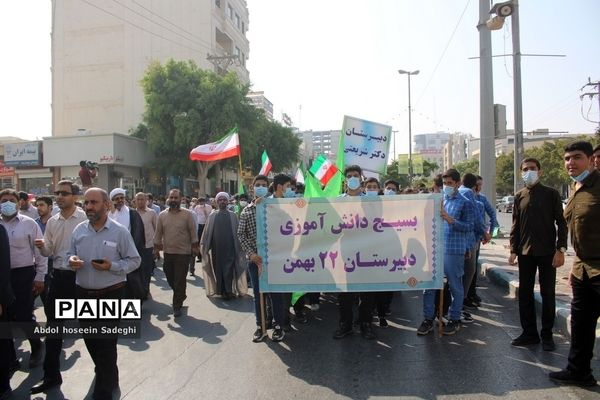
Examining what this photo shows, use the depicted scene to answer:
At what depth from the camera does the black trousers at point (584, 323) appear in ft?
13.7

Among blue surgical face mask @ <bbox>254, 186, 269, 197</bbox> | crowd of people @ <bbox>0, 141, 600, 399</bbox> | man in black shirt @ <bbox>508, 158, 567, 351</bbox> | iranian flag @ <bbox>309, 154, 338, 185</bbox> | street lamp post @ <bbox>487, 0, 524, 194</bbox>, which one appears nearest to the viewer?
crowd of people @ <bbox>0, 141, 600, 399</bbox>

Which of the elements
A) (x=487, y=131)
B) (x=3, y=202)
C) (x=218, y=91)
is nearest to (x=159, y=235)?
(x=3, y=202)

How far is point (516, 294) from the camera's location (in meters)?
7.77

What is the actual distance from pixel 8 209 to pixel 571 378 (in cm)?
585

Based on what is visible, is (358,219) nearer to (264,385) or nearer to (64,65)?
(264,385)

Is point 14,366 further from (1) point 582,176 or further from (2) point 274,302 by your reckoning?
(1) point 582,176

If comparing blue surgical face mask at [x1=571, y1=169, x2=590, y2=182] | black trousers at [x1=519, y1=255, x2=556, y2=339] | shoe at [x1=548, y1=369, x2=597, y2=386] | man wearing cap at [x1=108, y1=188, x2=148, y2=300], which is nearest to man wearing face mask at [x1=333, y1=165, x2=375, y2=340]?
black trousers at [x1=519, y1=255, x2=556, y2=339]

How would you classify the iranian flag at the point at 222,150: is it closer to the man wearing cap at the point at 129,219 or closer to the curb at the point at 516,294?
the man wearing cap at the point at 129,219

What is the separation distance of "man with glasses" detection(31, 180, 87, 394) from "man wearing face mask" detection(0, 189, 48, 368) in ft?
0.58

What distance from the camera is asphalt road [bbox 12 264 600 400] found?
4219 mm

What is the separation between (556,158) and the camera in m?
44.7

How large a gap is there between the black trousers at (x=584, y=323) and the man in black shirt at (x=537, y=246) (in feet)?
2.64

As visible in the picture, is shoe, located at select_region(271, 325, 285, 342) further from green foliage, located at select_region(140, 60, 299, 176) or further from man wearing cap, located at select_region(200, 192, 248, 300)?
green foliage, located at select_region(140, 60, 299, 176)

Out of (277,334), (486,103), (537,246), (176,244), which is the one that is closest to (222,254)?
(176,244)
